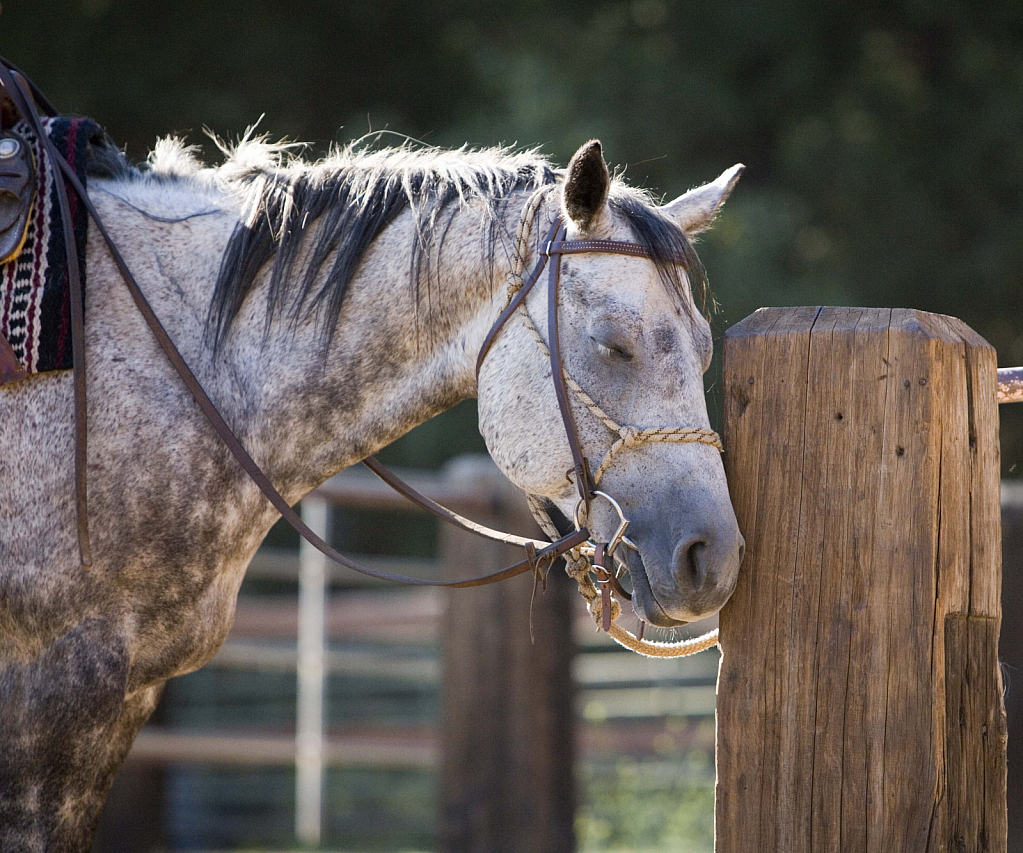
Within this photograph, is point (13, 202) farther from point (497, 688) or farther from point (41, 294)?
point (497, 688)

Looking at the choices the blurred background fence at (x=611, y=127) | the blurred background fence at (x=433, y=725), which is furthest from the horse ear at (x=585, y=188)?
the blurred background fence at (x=611, y=127)

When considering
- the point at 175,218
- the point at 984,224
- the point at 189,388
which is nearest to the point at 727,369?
the point at 189,388

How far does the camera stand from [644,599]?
189 centimetres

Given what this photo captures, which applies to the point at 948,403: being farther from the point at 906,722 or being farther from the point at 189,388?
the point at 189,388

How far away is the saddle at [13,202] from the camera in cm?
207

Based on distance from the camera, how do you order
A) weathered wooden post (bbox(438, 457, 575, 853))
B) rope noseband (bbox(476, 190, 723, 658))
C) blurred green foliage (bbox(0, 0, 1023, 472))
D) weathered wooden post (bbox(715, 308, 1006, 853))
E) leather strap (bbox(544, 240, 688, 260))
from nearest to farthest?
weathered wooden post (bbox(715, 308, 1006, 853)) < rope noseband (bbox(476, 190, 723, 658)) < leather strap (bbox(544, 240, 688, 260)) < weathered wooden post (bbox(438, 457, 575, 853)) < blurred green foliage (bbox(0, 0, 1023, 472))

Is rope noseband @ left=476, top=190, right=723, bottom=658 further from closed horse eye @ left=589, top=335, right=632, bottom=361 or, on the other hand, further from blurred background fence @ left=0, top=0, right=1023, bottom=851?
blurred background fence @ left=0, top=0, right=1023, bottom=851

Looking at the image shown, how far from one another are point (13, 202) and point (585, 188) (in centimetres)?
113

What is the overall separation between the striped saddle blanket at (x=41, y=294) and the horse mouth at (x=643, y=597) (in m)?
1.15

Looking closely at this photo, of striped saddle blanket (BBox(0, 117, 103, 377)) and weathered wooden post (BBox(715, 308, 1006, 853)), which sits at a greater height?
striped saddle blanket (BBox(0, 117, 103, 377))

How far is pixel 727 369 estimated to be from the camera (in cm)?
188

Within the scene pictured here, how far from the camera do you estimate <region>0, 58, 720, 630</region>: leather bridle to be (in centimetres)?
194

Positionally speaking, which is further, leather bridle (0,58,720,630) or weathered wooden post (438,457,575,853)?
weathered wooden post (438,457,575,853)

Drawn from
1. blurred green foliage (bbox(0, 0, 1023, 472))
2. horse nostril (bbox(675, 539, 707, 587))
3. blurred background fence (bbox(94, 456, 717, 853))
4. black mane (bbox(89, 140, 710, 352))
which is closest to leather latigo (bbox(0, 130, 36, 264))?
black mane (bbox(89, 140, 710, 352))
